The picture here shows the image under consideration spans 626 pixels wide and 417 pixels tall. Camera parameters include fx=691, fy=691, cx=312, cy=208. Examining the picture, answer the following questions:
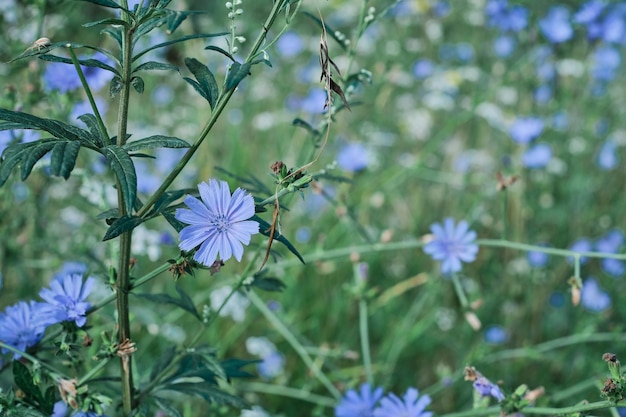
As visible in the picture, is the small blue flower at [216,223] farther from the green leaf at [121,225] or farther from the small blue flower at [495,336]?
the small blue flower at [495,336]

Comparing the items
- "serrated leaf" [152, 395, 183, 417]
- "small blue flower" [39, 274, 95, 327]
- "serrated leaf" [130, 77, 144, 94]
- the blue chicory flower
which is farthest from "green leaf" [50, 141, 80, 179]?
the blue chicory flower

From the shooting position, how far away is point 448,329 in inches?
104

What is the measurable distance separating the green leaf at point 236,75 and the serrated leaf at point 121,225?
24cm

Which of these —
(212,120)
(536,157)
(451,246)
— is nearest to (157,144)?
(212,120)

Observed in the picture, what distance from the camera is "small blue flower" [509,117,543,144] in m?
2.89

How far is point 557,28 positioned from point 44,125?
105 inches

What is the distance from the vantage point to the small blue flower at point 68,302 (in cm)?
116

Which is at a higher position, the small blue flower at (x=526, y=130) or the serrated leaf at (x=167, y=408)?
the small blue flower at (x=526, y=130)

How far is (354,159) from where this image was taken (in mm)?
2609

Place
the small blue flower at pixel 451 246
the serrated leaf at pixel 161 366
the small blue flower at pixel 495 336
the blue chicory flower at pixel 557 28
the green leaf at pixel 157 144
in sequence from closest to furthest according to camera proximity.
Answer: the green leaf at pixel 157 144
the serrated leaf at pixel 161 366
the small blue flower at pixel 451 246
the small blue flower at pixel 495 336
the blue chicory flower at pixel 557 28

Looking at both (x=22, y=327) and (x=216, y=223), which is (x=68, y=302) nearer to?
(x=22, y=327)

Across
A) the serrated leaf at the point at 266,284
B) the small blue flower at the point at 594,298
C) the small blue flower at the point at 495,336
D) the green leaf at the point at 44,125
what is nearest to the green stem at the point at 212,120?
the green leaf at the point at 44,125

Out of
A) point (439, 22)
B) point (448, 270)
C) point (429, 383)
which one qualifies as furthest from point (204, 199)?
point (439, 22)

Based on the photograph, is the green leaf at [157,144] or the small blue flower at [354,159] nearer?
the green leaf at [157,144]
